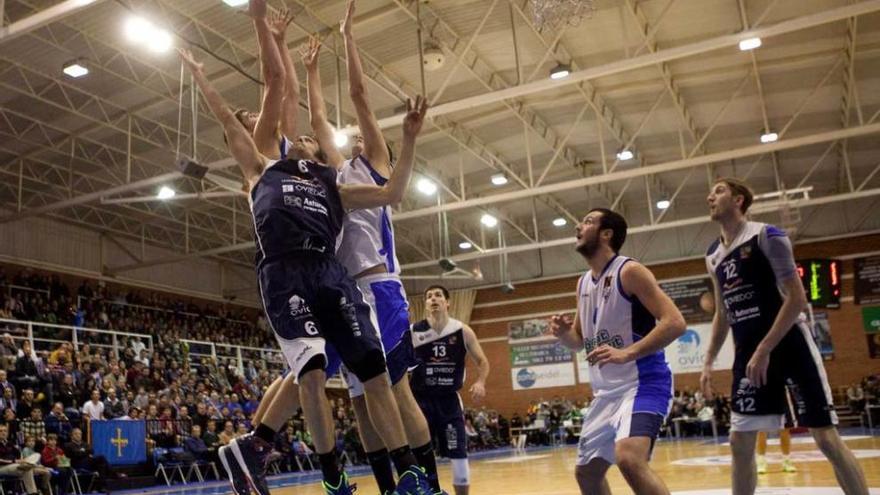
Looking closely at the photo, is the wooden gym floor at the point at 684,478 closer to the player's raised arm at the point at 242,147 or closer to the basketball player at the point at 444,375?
the basketball player at the point at 444,375

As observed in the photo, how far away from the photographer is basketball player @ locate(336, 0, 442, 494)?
4062mm

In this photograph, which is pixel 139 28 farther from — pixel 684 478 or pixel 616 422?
pixel 616 422

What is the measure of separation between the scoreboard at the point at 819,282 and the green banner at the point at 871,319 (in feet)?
45.2

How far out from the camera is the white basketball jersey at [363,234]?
14.1 feet

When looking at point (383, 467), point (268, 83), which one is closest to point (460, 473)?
point (383, 467)

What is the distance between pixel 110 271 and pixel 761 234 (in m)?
24.7

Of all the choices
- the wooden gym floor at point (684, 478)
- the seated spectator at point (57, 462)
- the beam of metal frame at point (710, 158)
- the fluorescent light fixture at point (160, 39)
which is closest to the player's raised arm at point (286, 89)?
the wooden gym floor at point (684, 478)

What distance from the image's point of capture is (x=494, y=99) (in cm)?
1440

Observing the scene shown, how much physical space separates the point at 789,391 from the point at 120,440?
12.3 meters

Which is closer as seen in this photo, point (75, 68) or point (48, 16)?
point (48, 16)

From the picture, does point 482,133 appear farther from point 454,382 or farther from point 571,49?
point 454,382

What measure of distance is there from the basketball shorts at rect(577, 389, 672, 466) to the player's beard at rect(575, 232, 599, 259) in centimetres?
73

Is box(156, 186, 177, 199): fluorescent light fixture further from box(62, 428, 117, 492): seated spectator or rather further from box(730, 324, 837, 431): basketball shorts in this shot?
box(730, 324, 837, 431): basketball shorts

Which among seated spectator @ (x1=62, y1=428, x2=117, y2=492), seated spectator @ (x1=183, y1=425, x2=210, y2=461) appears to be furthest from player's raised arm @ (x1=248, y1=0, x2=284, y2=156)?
seated spectator @ (x1=183, y1=425, x2=210, y2=461)
